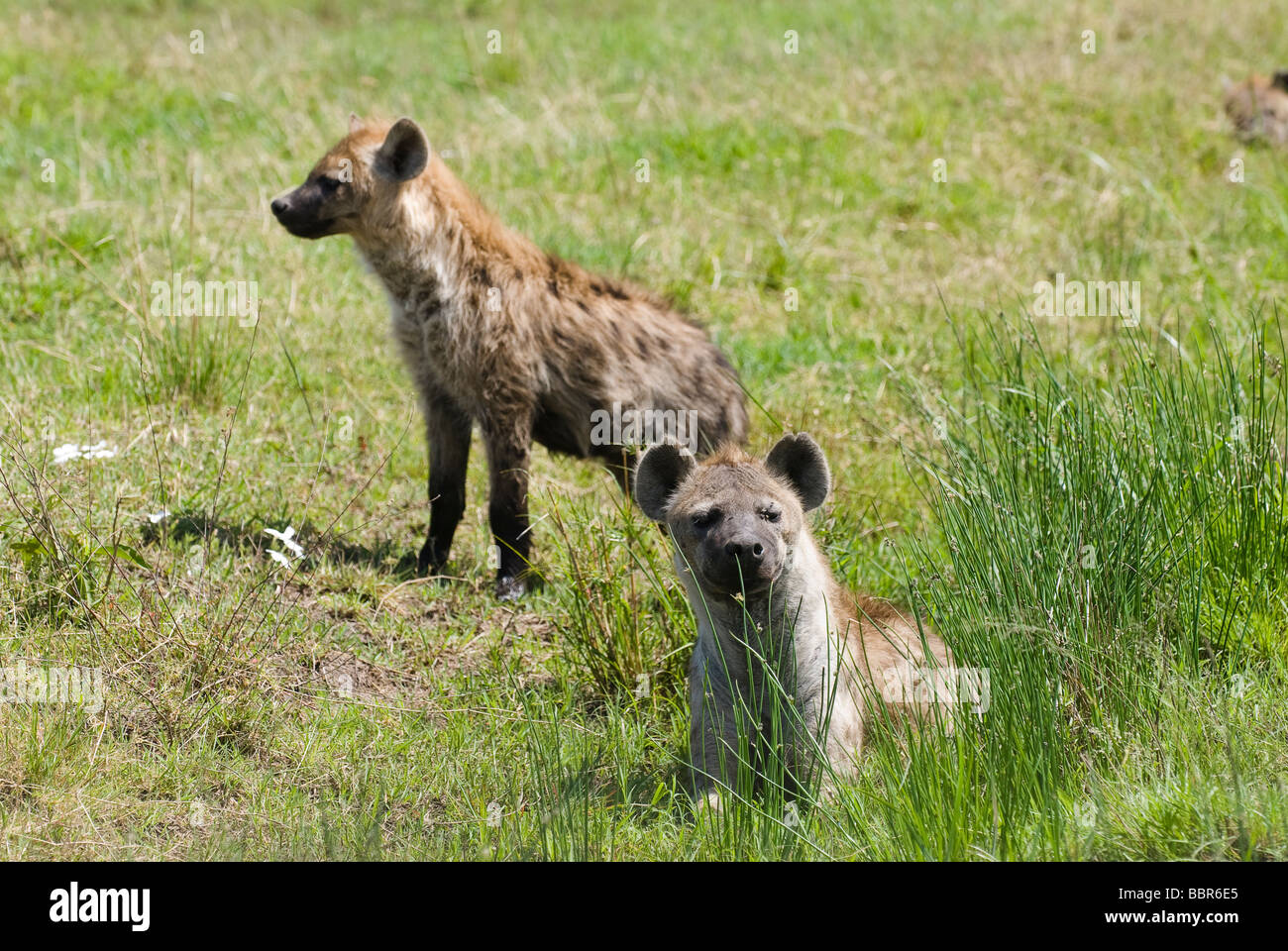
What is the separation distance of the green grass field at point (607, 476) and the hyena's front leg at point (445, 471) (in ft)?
0.61

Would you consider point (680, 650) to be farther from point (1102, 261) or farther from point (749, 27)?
point (749, 27)

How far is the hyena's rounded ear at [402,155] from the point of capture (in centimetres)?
603

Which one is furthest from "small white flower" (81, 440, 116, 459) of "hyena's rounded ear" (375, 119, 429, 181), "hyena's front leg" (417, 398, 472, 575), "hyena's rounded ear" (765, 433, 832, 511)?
"hyena's rounded ear" (765, 433, 832, 511)

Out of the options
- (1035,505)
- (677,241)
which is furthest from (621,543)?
(677,241)

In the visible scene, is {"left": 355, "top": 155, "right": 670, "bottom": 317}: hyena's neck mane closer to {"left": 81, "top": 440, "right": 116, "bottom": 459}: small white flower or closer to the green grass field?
the green grass field

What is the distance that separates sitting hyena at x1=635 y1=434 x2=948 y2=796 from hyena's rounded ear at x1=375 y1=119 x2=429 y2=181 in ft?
7.12

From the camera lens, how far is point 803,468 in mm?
4602

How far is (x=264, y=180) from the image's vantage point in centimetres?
944

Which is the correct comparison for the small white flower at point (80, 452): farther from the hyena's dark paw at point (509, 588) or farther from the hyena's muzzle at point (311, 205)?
the hyena's dark paw at point (509, 588)

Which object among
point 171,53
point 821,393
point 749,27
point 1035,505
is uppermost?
point 749,27

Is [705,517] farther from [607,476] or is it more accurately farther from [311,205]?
[311,205]

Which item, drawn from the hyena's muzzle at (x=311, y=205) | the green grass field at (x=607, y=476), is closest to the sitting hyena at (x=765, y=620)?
the green grass field at (x=607, y=476)
